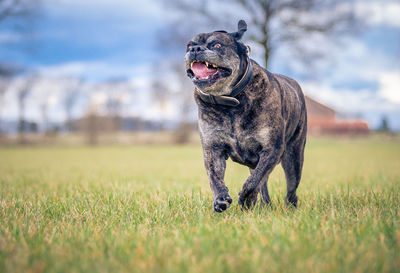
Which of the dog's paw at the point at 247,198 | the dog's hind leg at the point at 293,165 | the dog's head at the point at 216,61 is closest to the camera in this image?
the dog's head at the point at 216,61

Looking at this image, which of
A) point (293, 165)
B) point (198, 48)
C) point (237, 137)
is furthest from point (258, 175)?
point (198, 48)

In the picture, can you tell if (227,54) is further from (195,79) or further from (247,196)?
(247,196)

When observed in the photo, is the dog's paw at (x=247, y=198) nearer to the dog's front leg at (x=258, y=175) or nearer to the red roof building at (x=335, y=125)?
the dog's front leg at (x=258, y=175)

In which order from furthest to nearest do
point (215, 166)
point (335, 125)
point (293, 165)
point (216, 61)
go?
point (335, 125)
point (293, 165)
point (215, 166)
point (216, 61)

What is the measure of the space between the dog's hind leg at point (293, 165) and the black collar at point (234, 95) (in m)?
1.27

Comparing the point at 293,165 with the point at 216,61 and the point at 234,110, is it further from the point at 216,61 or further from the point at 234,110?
the point at 216,61

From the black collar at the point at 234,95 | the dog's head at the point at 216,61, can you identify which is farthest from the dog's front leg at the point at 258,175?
the dog's head at the point at 216,61

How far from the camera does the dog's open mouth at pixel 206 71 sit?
2895mm

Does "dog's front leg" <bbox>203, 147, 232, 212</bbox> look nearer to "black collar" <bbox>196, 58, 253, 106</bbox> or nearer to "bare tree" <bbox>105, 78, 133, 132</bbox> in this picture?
"black collar" <bbox>196, 58, 253, 106</bbox>

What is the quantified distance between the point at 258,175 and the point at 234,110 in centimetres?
69

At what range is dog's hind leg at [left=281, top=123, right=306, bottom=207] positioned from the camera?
3783mm

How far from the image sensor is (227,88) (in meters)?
2.98

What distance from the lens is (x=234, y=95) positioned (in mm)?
3010

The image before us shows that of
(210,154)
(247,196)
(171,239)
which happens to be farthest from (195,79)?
(171,239)
